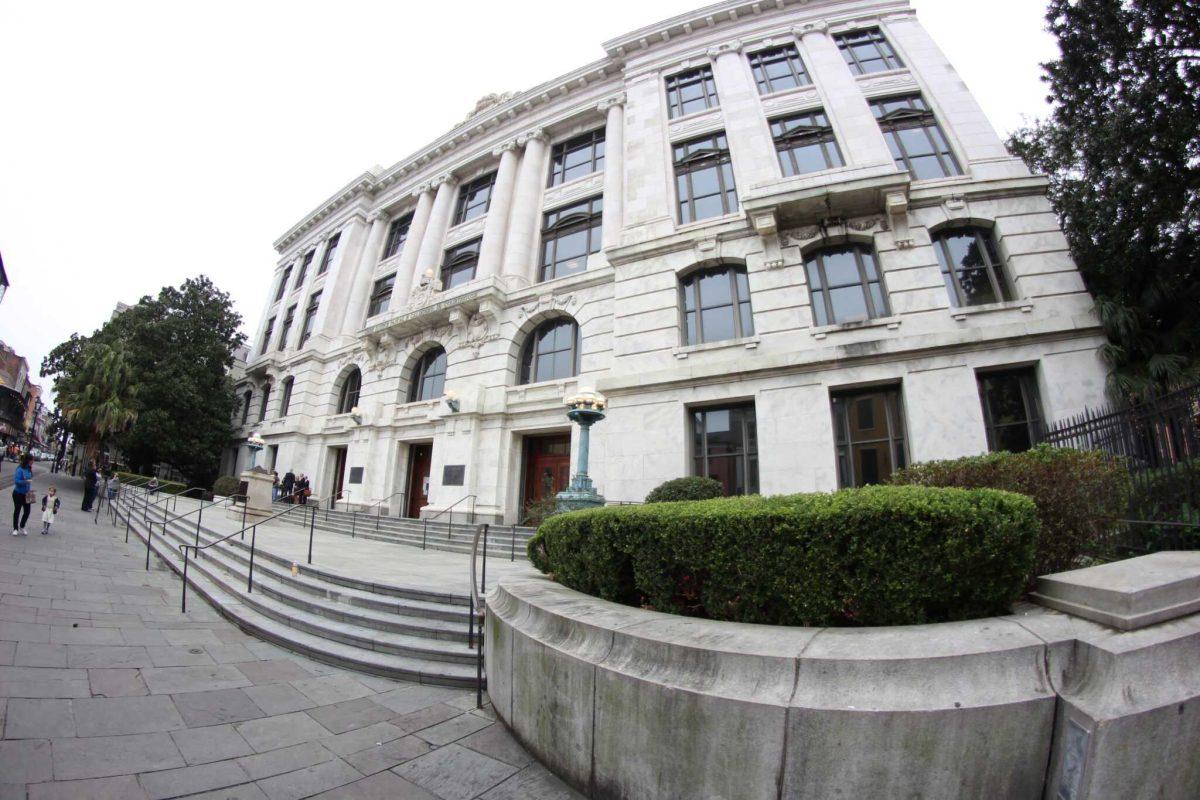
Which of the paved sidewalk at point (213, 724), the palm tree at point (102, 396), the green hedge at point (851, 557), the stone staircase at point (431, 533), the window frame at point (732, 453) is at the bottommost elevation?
the paved sidewalk at point (213, 724)

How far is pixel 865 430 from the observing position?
39.8 ft

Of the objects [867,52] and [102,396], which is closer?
[867,52]

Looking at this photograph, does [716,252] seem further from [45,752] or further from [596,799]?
[45,752]

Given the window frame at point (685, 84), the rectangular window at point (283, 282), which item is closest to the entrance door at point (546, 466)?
the window frame at point (685, 84)

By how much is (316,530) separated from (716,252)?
1641cm

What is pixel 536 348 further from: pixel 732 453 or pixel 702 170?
pixel 732 453

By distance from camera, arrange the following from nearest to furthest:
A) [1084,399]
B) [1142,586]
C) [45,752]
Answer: [1142,586]
[45,752]
[1084,399]

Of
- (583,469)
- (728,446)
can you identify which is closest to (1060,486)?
(583,469)

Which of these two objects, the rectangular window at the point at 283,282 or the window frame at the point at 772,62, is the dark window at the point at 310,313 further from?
the window frame at the point at 772,62

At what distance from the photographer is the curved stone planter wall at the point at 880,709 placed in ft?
7.24

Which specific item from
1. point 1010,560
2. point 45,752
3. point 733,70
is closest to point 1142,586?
point 1010,560

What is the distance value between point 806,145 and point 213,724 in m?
19.2

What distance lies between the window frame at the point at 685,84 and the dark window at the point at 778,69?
5.15 ft

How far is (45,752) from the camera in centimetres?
323
